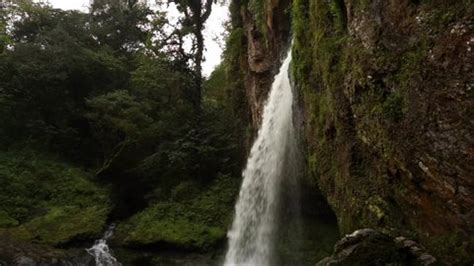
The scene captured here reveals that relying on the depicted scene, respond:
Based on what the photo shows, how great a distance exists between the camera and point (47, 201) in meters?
14.6

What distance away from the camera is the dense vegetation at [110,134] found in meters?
13.2

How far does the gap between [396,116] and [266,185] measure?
224 inches

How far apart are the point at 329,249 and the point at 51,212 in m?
8.10

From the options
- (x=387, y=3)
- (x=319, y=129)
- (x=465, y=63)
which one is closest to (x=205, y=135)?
(x=319, y=129)

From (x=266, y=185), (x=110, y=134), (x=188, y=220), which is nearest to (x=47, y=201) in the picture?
(x=110, y=134)

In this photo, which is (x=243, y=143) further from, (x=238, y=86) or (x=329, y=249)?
(x=329, y=249)

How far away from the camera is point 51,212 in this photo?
1330 cm

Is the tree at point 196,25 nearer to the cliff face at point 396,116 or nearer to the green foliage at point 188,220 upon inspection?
the green foliage at point 188,220

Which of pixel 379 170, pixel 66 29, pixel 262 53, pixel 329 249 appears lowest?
pixel 329 249

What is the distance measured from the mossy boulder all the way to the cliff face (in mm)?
7074

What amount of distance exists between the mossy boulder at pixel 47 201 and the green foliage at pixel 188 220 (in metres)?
1.12

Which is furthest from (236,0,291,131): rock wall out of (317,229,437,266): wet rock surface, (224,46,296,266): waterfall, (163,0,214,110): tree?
(317,229,437,266): wet rock surface

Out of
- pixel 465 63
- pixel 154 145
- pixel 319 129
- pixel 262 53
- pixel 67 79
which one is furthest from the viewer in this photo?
pixel 67 79

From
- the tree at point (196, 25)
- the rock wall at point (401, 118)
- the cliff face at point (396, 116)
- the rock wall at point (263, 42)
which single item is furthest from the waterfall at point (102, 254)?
the tree at point (196, 25)
